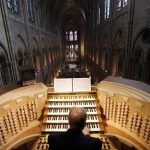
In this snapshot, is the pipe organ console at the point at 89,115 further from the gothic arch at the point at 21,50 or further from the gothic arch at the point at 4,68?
the gothic arch at the point at 21,50

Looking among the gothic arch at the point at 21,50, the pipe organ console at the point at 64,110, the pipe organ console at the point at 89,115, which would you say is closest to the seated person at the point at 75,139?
the pipe organ console at the point at 89,115

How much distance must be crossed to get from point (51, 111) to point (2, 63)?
5.57 metres

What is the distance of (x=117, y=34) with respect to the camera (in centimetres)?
1141

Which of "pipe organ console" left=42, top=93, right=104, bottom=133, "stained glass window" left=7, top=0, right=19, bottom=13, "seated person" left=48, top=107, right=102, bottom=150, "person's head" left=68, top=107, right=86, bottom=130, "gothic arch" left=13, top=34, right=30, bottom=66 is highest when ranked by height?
"stained glass window" left=7, top=0, right=19, bottom=13

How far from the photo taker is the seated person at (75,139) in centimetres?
217

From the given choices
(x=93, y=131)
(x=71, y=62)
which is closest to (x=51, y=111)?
(x=93, y=131)

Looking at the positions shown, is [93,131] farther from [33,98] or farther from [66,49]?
[66,49]

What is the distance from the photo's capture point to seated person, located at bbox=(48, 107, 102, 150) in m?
2.17

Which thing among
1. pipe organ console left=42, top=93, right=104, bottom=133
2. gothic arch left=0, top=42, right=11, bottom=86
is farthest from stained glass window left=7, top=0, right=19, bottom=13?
pipe organ console left=42, top=93, right=104, bottom=133

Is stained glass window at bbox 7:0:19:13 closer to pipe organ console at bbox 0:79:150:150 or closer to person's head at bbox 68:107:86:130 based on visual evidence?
pipe organ console at bbox 0:79:150:150

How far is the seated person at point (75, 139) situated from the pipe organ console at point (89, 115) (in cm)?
206

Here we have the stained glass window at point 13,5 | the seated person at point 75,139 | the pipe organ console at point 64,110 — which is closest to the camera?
the seated person at point 75,139

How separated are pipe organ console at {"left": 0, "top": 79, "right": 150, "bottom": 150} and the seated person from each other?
6.76ft

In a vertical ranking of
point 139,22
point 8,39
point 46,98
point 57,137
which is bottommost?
point 46,98
